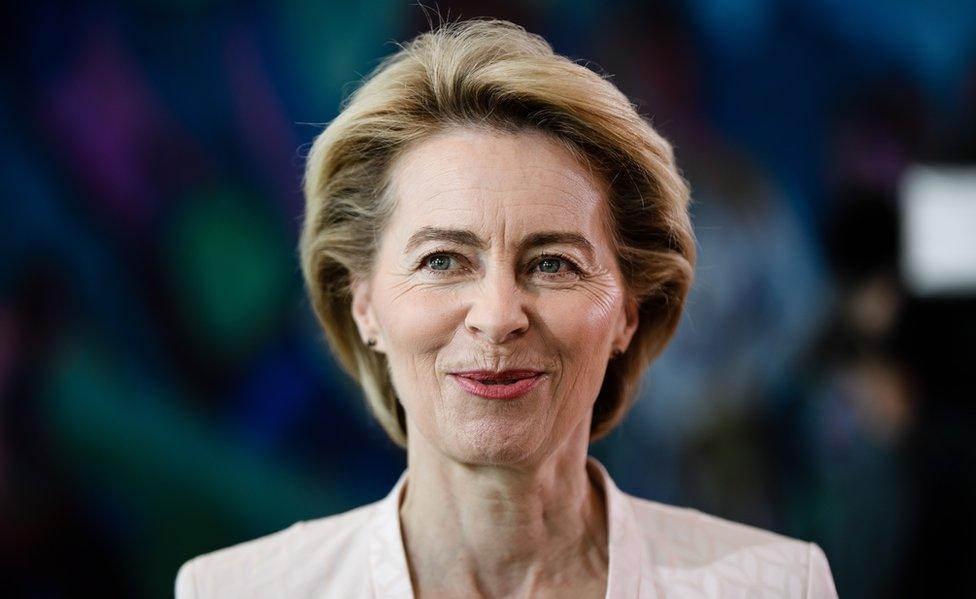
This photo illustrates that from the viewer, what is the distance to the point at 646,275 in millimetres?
1864

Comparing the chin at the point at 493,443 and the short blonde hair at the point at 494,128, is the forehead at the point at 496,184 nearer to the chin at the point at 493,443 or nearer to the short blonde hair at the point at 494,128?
the short blonde hair at the point at 494,128

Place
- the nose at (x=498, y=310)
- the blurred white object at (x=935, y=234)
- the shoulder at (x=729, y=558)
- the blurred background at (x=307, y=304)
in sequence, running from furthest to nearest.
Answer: the blurred white object at (x=935, y=234)
the blurred background at (x=307, y=304)
the shoulder at (x=729, y=558)
the nose at (x=498, y=310)

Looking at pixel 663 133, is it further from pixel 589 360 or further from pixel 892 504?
pixel 589 360

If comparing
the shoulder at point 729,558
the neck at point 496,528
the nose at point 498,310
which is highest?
the nose at point 498,310

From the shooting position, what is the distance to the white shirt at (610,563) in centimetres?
176

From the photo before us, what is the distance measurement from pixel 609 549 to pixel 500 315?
50 centimetres

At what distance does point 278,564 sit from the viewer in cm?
181

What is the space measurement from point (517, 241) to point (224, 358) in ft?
6.10

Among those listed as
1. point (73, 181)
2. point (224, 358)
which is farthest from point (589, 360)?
point (73, 181)

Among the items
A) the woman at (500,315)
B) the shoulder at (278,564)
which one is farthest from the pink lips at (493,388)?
the shoulder at (278,564)

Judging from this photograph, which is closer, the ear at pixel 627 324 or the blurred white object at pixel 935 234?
the ear at pixel 627 324

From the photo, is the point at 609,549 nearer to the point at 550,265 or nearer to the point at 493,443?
the point at 493,443

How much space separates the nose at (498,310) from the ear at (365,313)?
29 centimetres

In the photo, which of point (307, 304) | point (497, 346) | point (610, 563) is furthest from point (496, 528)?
point (307, 304)
